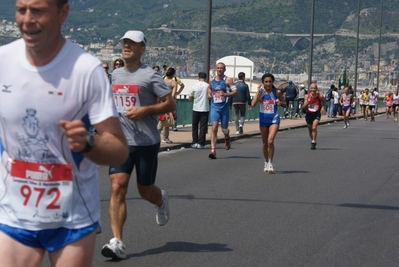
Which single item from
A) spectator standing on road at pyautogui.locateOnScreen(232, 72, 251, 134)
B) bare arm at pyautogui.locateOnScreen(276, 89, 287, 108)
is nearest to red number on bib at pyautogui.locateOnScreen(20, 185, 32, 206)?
bare arm at pyautogui.locateOnScreen(276, 89, 287, 108)

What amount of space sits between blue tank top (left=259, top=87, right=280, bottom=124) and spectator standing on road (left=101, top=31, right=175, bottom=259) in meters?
7.25

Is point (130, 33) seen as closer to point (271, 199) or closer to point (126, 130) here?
point (126, 130)

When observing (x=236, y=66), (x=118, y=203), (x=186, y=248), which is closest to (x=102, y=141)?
(x=118, y=203)

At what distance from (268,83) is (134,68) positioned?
7.52 m

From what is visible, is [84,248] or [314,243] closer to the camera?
[84,248]

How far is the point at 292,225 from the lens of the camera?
9.93m

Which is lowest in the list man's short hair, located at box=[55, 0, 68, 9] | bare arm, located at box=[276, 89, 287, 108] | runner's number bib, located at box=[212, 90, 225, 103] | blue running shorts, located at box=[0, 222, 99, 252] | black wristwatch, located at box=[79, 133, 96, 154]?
blue running shorts, located at box=[0, 222, 99, 252]

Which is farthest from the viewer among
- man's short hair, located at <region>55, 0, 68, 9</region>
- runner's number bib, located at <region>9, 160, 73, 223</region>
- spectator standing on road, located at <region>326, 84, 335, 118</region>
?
spectator standing on road, located at <region>326, 84, 335, 118</region>

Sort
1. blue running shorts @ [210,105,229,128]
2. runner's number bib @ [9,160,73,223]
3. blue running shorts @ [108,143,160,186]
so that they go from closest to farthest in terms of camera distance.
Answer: runner's number bib @ [9,160,73,223]
blue running shorts @ [108,143,160,186]
blue running shorts @ [210,105,229,128]

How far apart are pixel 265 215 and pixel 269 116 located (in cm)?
489

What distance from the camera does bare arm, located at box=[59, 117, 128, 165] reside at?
153 inches

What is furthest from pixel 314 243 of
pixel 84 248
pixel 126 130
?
pixel 84 248

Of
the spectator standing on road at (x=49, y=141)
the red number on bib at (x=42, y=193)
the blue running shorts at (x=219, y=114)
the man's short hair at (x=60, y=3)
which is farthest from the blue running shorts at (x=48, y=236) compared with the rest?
the blue running shorts at (x=219, y=114)

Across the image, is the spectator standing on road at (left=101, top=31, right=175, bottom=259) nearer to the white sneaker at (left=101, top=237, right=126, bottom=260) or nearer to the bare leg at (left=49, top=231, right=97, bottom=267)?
the white sneaker at (left=101, top=237, right=126, bottom=260)
